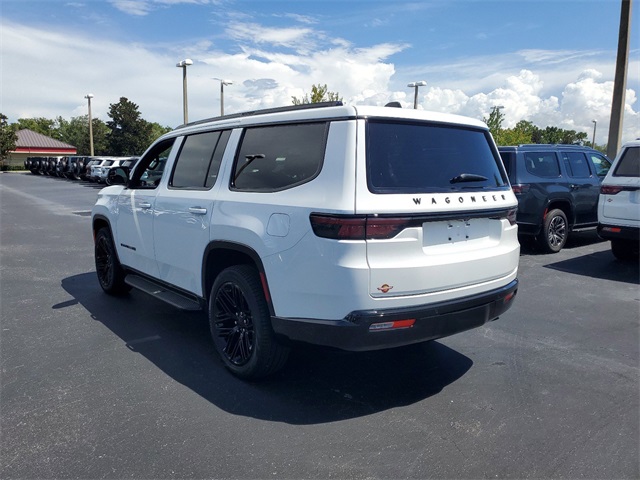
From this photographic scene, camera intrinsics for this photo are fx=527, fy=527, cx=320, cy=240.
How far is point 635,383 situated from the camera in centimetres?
386

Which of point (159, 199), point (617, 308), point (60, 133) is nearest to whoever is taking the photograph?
point (159, 199)

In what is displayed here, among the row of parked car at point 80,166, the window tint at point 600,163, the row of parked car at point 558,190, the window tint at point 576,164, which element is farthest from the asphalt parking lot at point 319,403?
the row of parked car at point 80,166

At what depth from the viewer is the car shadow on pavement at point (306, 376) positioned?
3.45 metres

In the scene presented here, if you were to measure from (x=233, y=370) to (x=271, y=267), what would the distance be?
990 millimetres

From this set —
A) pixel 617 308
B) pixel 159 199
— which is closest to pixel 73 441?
pixel 159 199

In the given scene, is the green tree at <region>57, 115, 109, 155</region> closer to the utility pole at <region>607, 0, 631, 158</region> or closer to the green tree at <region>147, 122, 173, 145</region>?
the green tree at <region>147, 122, 173, 145</region>

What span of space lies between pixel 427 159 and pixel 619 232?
553 centimetres

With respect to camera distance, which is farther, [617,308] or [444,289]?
[617,308]

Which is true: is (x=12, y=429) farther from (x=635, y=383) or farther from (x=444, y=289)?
(x=635, y=383)

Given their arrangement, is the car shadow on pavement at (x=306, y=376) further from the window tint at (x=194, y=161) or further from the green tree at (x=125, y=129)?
the green tree at (x=125, y=129)

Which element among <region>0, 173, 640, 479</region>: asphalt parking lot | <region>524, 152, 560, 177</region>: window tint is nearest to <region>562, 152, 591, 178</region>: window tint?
<region>524, 152, 560, 177</region>: window tint

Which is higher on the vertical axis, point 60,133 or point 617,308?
point 60,133

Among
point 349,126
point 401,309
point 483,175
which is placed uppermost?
point 349,126

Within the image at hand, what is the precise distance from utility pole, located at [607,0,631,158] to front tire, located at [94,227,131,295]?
44.0 ft
